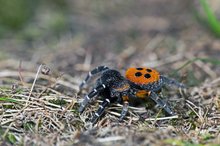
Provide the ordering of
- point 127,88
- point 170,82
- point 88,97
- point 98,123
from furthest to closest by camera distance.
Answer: point 170,82
point 127,88
point 88,97
point 98,123

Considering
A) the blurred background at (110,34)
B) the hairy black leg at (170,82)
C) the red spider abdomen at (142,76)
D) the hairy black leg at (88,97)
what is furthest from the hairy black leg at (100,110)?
the blurred background at (110,34)

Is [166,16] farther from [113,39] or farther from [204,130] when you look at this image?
[204,130]

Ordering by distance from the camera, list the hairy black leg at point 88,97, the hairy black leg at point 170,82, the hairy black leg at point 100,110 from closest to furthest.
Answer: the hairy black leg at point 100,110, the hairy black leg at point 88,97, the hairy black leg at point 170,82

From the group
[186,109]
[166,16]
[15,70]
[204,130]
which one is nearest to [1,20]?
[15,70]

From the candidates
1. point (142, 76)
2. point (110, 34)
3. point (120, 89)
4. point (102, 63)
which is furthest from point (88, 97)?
point (110, 34)

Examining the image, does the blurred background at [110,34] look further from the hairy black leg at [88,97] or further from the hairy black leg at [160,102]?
the hairy black leg at [88,97]

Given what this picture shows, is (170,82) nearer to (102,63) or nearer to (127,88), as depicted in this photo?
(127,88)

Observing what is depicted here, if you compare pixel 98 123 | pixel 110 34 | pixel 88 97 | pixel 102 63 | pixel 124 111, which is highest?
pixel 110 34
